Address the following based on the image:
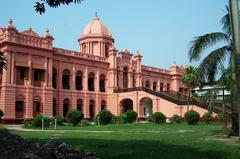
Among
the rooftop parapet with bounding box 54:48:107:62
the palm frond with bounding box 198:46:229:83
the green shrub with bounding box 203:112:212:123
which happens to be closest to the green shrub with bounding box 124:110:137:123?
the green shrub with bounding box 203:112:212:123

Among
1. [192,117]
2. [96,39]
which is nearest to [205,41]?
[192,117]

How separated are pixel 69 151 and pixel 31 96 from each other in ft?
107

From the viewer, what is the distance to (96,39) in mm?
56625

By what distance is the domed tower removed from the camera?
185ft

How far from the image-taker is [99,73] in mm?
50812

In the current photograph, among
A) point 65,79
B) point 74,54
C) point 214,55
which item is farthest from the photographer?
point 74,54

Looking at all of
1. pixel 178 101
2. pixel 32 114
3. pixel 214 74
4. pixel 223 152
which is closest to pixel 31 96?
pixel 32 114

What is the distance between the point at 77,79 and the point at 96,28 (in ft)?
40.8

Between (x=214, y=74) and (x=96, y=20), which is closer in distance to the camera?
(x=214, y=74)

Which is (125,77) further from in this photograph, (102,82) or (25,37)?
(25,37)

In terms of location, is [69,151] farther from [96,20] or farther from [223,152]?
[96,20]

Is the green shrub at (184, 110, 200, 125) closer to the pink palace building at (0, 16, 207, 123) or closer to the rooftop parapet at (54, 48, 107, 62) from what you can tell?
the pink palace building at (0, 16, 207, 123)

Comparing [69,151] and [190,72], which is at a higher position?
[190,72]

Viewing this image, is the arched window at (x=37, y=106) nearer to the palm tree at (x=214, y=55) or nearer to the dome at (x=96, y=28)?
the dome at (x=96, y=28)
